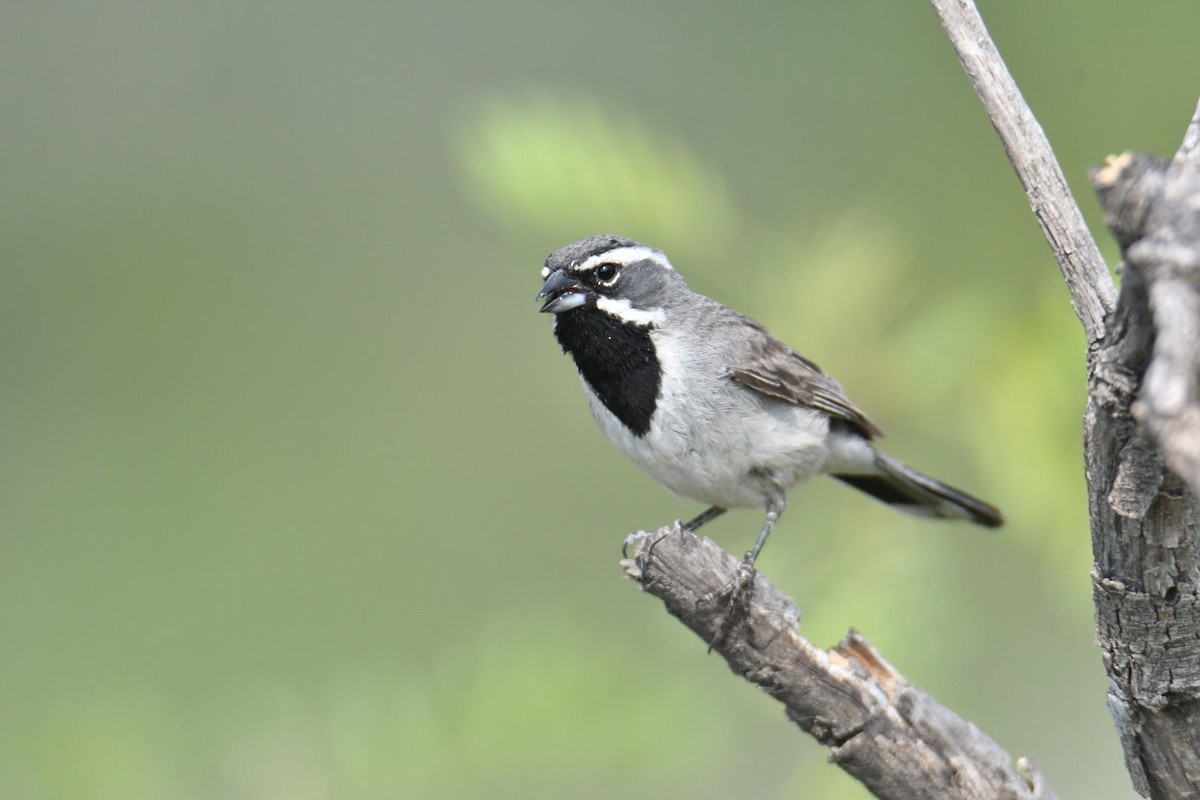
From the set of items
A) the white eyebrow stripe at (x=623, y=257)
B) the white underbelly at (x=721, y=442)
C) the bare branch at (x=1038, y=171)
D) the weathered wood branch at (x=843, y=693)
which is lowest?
the weathered wood branch at (x=843, y=693)

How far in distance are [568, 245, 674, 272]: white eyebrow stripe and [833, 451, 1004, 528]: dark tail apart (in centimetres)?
93

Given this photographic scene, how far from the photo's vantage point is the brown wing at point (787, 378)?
3.89 metres

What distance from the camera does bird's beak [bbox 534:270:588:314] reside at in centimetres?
376

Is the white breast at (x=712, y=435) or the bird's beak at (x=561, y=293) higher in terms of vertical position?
the bird's beak at (x=561, y=293)

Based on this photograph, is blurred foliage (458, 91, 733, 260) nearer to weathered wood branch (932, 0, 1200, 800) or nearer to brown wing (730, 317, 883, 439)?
brown wing (730, 317, 883, 439)

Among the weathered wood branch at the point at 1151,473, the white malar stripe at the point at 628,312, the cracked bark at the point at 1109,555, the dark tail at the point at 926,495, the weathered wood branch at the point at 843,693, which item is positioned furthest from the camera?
the dark tail at the point at 926,495

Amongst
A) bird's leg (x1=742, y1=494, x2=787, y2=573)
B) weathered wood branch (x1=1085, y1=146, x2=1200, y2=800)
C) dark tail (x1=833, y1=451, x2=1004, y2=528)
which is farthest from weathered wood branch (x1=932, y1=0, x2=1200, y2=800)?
dark tail (x1=833, y1=451, x2=1004, y2=528)

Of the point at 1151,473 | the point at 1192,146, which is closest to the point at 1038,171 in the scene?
the point at 1192,146

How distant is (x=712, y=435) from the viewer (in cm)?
378

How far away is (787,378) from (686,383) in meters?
0.33

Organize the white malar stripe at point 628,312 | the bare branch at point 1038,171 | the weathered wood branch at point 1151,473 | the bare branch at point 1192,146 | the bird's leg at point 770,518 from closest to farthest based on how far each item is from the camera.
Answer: the weathered wood branch at point 1151,473
the bare branch at point 1192,146
the bare branch at point 1038,171
the bird's leg at point 770,518
the white malar stripe at point 628,312

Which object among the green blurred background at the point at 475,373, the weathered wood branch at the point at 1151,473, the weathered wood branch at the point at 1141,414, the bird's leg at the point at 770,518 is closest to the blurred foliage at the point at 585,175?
the green blurred background at the point at 475,373

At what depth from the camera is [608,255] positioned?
3.84 meters

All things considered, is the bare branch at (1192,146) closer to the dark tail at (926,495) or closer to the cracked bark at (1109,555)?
the cracked bark at (1109,555)
